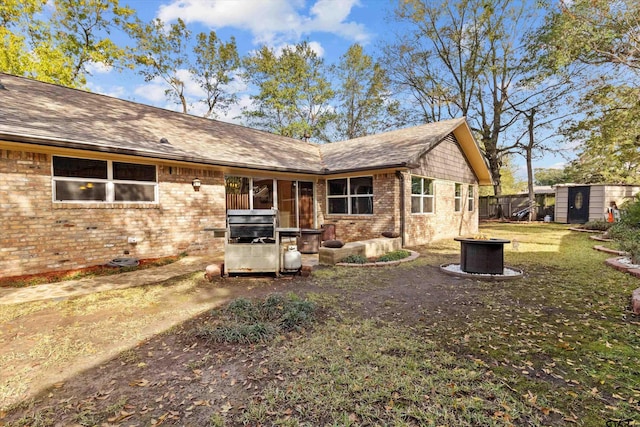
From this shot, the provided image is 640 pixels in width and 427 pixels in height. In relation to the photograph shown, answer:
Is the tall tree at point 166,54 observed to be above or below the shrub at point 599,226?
above

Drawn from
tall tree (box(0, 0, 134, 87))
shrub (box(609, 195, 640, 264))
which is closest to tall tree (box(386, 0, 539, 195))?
shrub (box(609, 195, 640, 264))

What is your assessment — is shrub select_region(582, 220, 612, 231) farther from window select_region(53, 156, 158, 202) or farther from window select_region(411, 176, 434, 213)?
window select_region(53, 156, 158, 202)

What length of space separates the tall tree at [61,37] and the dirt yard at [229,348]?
20.7 metres

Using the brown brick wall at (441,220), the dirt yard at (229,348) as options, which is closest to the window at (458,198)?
the brown brick wall at (441,220)

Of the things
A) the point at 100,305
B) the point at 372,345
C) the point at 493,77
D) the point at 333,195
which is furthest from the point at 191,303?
the point at 493,77

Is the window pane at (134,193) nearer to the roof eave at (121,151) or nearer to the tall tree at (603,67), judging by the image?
the roof eave at (121,151)

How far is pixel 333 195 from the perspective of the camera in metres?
11.6

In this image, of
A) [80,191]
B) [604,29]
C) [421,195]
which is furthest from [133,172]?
[604,29]

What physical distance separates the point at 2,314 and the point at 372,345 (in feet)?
16.6

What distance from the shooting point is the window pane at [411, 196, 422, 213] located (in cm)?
1048

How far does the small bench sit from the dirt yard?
5.37 feet

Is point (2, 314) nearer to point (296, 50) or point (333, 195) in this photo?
point (333, 195)

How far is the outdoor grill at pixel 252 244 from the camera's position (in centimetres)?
569

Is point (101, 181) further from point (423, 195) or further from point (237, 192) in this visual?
point (423, 195)
